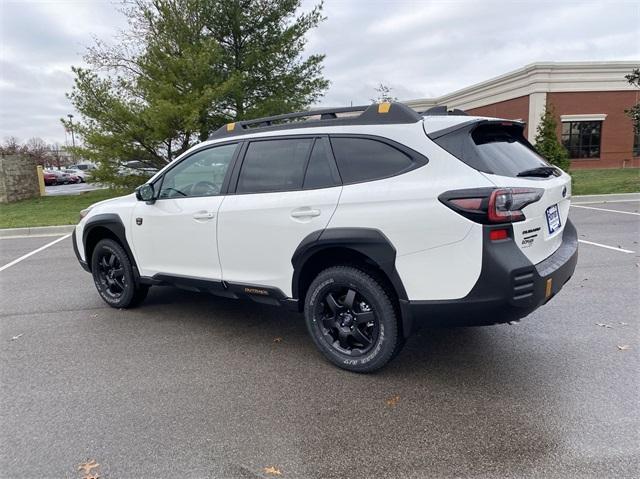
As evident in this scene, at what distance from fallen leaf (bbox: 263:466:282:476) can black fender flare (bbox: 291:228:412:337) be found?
125cm

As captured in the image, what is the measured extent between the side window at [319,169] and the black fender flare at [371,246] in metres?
0.38

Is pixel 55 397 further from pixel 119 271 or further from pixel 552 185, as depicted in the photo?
pixel 552 185

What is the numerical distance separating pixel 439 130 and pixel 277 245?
148 centimetres

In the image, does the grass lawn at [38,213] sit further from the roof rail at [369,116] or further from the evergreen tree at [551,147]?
the evergreen tree at [551,147]

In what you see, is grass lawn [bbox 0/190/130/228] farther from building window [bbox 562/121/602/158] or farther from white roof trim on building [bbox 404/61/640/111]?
building window [bbox 562/121/602/158]

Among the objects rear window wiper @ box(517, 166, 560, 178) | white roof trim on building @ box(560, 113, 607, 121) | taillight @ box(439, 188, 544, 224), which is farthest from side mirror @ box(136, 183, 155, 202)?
white roof trim on building @ box(560, 113, 607, 121)

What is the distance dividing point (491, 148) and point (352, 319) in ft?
5.17

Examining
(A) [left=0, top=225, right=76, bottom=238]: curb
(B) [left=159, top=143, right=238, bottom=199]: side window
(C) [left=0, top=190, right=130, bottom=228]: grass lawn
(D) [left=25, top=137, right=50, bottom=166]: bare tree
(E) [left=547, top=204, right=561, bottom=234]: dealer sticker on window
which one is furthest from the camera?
(D) [left=25, top=137, right=50, bottom=166]: bare tree

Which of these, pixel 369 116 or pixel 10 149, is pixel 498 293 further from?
pixel 10 149

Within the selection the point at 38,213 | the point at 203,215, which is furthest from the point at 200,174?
the point at 38,213

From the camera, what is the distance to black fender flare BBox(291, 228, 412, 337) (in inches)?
124

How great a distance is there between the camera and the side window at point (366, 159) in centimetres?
325

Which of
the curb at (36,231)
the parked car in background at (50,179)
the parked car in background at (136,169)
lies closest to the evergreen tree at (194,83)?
the parked car in background at (136,169)

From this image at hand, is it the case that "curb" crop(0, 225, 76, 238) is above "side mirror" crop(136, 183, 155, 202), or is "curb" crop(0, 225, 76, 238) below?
below
